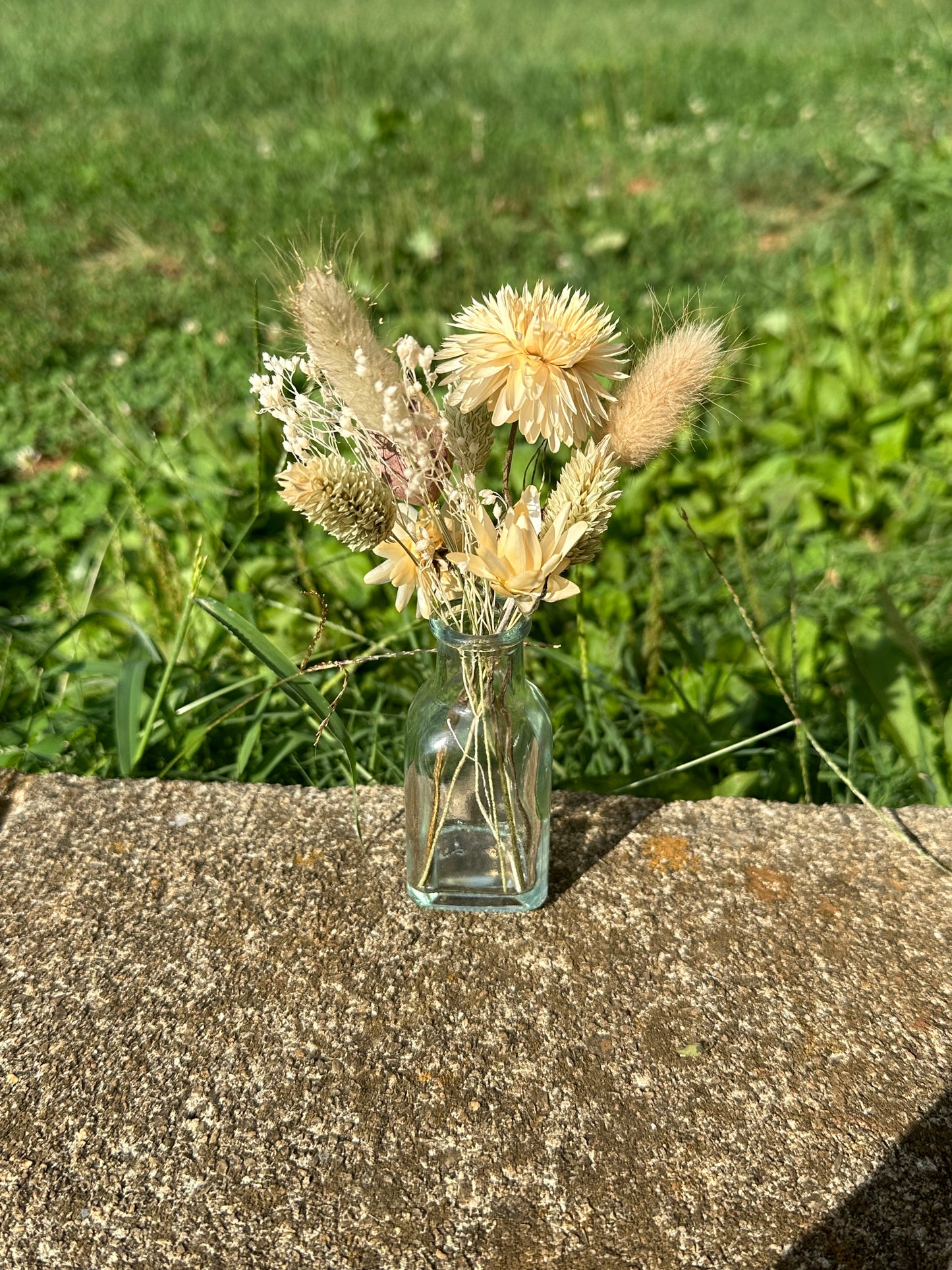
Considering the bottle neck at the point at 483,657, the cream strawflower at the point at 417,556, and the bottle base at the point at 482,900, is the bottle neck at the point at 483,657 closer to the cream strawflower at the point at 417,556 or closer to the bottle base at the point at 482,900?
the cream strawflower at the point at 417,556

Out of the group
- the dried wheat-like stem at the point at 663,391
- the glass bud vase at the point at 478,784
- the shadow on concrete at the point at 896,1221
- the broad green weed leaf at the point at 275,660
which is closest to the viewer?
the shadow on concrete at the point at 896,1221

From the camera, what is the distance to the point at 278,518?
282cm

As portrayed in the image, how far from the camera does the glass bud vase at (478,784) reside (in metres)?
1.34

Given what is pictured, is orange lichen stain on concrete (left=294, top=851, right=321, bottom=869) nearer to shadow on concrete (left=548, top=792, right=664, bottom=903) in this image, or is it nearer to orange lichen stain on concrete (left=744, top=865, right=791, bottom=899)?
shadow on concrete (left=548, top=792, right=664, bottom=903)

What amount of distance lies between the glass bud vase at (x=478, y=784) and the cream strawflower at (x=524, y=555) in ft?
0.30

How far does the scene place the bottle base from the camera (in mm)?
1442

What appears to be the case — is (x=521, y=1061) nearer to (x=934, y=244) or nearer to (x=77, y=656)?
(x=77, y=656)

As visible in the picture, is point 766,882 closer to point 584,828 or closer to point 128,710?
point 584,828

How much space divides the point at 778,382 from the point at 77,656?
84.7 inches

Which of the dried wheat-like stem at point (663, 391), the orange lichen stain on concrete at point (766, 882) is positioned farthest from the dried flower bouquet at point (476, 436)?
the orange lichen stain on concrete at point (766, 882)

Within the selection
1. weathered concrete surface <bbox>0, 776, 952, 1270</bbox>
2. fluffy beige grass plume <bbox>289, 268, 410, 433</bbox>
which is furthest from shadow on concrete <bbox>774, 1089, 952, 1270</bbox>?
fluffy beige grass plume <bbox>289, 268, 410, 433</bbox>

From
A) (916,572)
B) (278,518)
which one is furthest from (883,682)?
(278,518)

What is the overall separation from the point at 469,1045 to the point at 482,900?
20 centimetres

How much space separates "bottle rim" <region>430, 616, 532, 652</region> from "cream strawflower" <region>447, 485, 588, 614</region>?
0.06 metres
